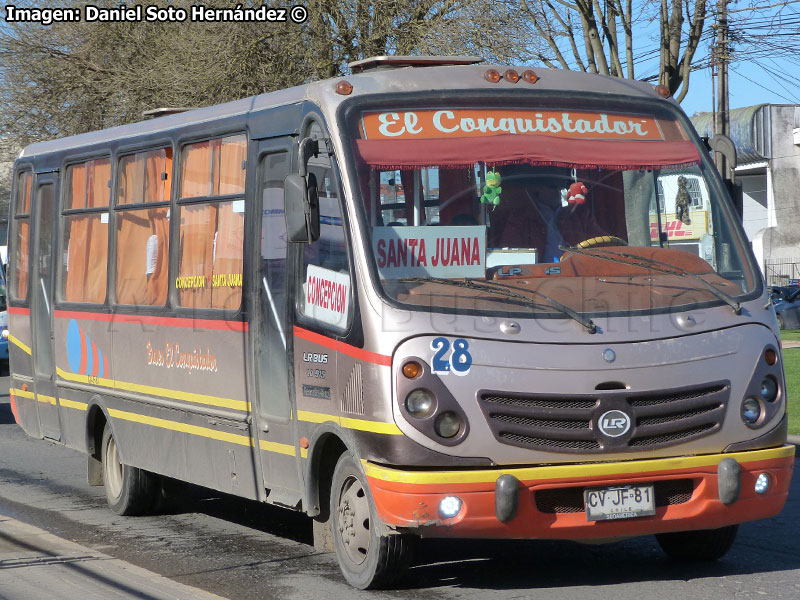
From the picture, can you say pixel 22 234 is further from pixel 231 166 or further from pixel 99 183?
pixel 231 166

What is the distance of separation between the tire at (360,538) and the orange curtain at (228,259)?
1.66m

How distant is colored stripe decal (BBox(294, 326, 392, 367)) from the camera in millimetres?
6449

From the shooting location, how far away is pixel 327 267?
281 inches

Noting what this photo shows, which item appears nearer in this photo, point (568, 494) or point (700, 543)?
point (568, 494)

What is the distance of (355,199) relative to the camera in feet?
22.6

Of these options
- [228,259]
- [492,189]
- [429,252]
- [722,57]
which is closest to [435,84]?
[492,189]

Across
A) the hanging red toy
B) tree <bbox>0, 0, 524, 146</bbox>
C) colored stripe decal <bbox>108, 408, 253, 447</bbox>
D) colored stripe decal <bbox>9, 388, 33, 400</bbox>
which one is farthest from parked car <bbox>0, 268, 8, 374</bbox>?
the hanging red toy

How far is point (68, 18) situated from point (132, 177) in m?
16.9

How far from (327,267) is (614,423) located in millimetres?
1745

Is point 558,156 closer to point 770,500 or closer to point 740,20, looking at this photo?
point 770,500

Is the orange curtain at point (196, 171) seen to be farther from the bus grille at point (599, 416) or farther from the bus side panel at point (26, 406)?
the bus side panel at point (26, 406)

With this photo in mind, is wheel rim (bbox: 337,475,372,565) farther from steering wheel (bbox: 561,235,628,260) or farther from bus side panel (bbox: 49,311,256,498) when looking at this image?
steering wheel (bbox: 561,235,628,260)

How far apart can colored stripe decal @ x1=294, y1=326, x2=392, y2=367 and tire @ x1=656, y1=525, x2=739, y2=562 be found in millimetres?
2283

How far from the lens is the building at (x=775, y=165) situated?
5159cm
